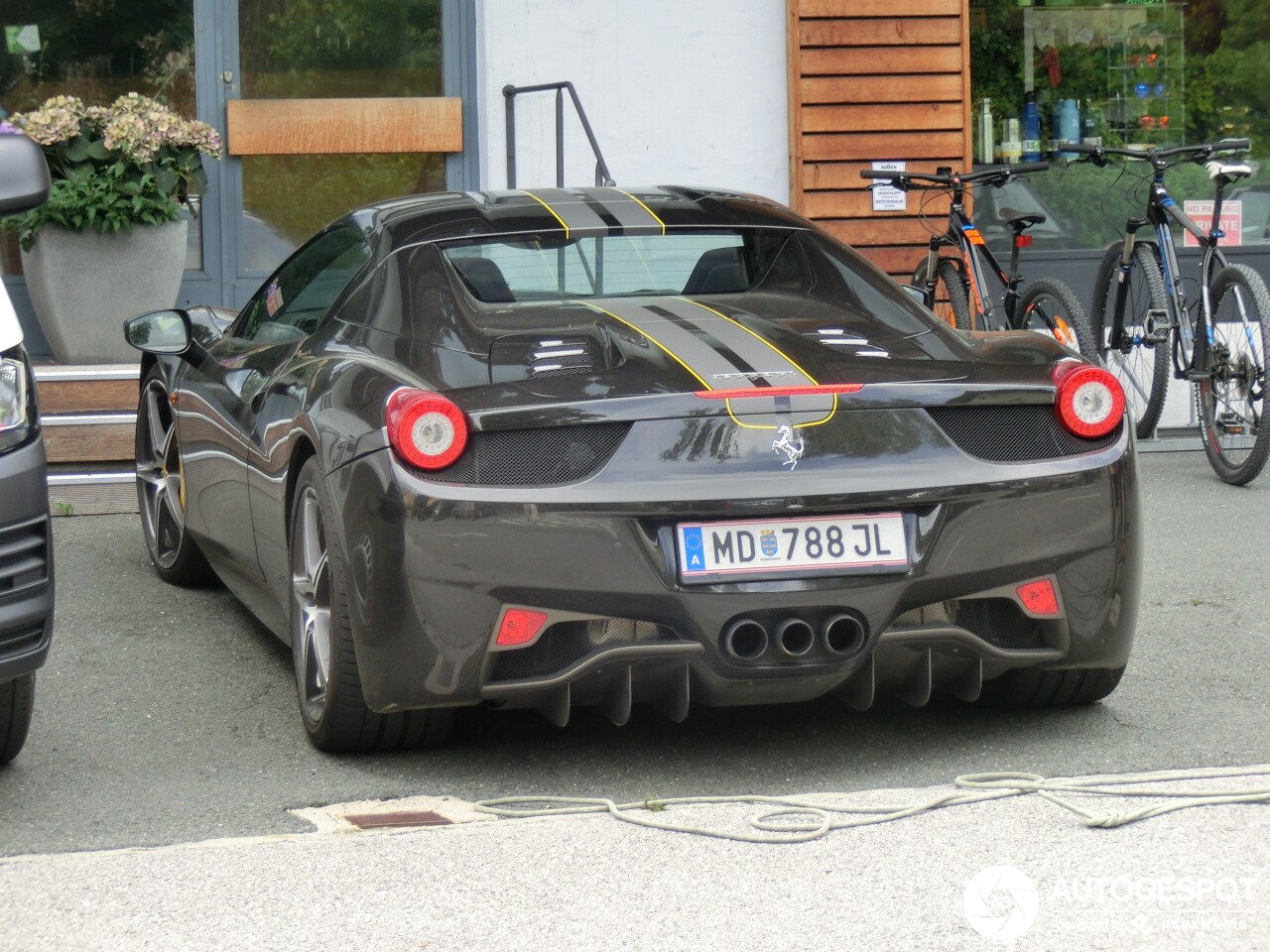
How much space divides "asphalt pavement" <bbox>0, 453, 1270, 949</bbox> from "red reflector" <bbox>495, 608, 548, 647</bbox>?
38 centimetres

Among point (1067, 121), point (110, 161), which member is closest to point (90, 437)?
point (110, 161)

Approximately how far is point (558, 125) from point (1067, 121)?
3388 millimetres

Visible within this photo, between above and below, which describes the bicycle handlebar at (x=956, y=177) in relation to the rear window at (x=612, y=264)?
above

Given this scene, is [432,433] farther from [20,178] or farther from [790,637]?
[20,178]

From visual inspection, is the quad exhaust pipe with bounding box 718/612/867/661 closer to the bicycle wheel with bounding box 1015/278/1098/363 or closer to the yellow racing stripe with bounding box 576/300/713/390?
the yellow racing stripe with bounding box 576/300/713/390

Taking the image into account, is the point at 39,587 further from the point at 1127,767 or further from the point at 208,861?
the point at 1127,767

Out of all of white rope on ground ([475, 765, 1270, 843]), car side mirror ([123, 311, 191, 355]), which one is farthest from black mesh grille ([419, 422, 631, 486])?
car side mirror ([123, 311, 191, 355])

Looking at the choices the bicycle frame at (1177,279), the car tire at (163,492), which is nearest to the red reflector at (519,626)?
the car tire at (163,492)

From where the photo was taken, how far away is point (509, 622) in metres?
3.71

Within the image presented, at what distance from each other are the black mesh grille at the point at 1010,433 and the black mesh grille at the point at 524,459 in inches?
28.2

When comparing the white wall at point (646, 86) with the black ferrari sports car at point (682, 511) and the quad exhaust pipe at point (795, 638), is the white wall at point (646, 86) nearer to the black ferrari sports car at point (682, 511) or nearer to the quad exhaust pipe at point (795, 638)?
the black ferrari sports car at point (682, 511)

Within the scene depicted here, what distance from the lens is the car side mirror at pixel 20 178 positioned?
12.8 ft

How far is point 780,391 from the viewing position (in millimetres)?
3816

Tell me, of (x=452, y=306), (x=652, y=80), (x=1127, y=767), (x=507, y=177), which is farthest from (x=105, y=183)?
(x=1127, y=767)
